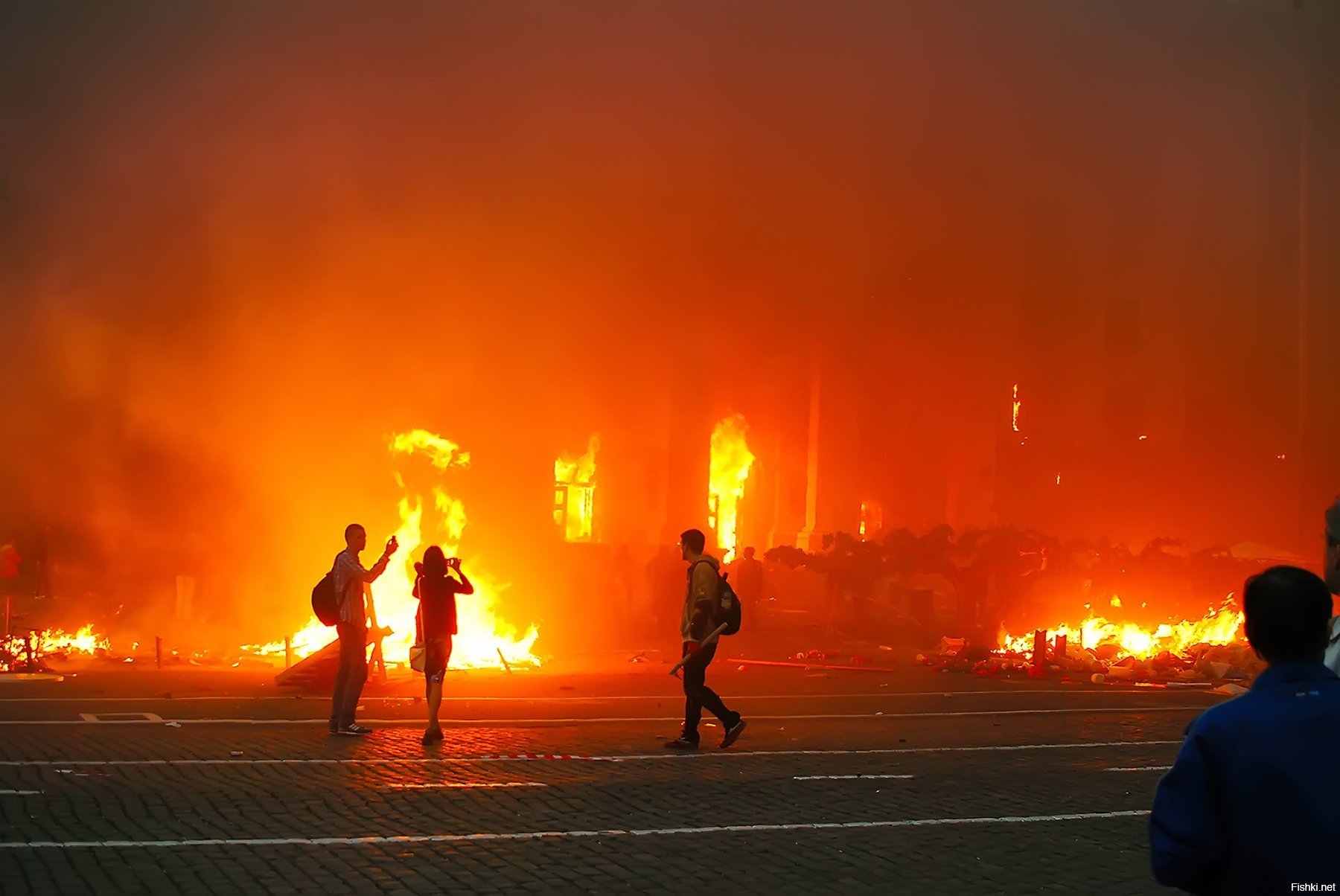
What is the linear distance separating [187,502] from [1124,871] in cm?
1906

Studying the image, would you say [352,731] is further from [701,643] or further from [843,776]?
[843,776]

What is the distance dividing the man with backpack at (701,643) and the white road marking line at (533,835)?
8.66 feet

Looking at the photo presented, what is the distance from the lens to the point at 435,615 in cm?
994

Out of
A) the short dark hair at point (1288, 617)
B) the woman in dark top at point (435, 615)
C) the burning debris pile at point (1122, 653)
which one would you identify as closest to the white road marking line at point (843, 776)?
the woman in dark top at point (435, 615)

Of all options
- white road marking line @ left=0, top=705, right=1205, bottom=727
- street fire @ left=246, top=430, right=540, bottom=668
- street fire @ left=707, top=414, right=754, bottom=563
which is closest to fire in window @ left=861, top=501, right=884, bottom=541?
street fire @ left=707, top=414, right=754, bottom=563

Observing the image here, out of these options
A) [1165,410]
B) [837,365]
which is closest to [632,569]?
[837,365]

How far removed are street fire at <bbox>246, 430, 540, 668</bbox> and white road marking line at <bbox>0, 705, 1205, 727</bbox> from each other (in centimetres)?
456

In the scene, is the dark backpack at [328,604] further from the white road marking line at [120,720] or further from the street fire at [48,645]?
the street fire at [48,645]

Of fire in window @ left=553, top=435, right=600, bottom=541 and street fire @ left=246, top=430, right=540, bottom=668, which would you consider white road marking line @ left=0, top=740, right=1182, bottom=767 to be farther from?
fire in window @ left=553, top=435, right=600, bottom=541

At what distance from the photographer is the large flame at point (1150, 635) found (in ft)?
65.1

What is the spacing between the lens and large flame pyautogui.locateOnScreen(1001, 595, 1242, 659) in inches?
781

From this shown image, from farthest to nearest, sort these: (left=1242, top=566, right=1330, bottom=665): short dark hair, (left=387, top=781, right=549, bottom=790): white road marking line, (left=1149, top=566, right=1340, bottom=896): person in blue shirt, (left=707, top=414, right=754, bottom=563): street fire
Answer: (left=707, top=414, right=754, bottom=563): street fire → (left=387, top=781, right=549, bottom=790): white road marking line → (left=1242, top=566, right=1330, bottom=665): short dark hair → (left=1149, top=566, right=1340, bottom=896): person in blue shirt

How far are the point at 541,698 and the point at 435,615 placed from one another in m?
3.92

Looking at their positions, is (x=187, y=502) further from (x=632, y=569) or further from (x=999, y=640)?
(x=999, y=640)
